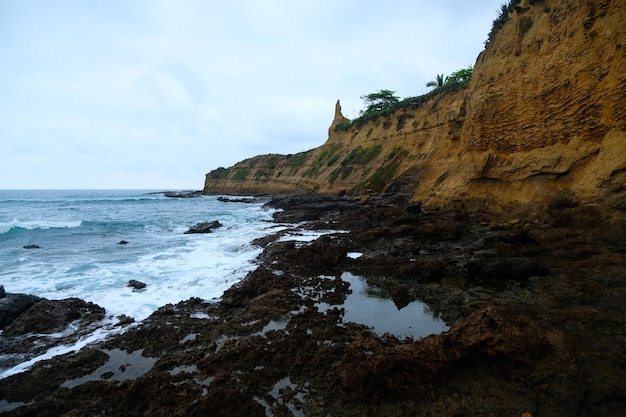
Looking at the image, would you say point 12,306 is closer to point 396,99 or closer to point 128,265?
point 128,265

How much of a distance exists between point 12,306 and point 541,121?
701 inches

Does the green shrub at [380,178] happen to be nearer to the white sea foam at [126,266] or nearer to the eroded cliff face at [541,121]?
the eroded cliff face at [541,121]

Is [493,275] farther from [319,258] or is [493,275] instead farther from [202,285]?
[202,285]

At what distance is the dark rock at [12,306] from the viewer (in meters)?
6.84

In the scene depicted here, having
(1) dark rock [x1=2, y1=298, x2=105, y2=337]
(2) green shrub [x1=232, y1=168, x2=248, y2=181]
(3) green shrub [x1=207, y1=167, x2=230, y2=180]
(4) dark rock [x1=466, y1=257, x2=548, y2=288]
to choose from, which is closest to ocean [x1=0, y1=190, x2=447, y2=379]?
(1) dark rock [x1=2, y1=298, x2=105, y2=337]

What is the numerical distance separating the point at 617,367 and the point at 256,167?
63.3m

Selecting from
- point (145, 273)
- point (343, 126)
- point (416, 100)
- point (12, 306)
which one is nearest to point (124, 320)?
point (12, 306)

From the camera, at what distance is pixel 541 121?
512 inches

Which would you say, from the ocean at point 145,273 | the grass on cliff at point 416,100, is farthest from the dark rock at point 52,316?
the grass on cliff at point 416,100

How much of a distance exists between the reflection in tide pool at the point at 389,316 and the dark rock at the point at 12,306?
Result: 21.7ft

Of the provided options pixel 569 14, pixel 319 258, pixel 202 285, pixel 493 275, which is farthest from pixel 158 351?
pixel 569 14

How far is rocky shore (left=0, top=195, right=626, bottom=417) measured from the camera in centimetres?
362

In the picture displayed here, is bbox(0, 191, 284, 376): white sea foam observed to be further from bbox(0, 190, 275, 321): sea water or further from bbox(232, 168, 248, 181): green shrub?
bbox(232, 168, 248, 181): green shrub

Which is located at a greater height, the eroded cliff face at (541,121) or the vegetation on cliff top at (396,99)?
the vegetation on cliff top at (396,99)
